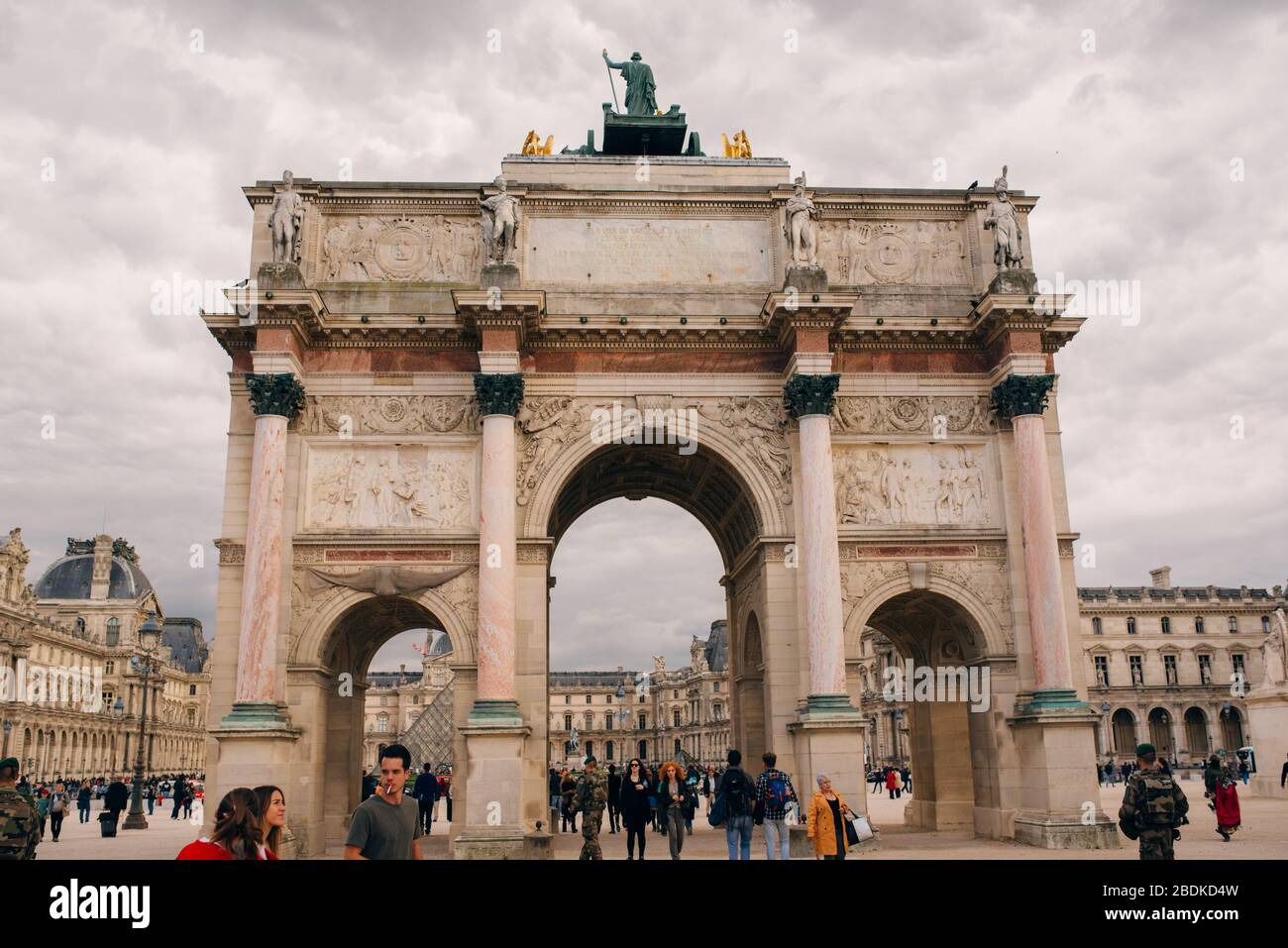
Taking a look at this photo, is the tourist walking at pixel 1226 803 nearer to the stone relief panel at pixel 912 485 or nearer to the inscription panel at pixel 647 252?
the stone relief panel at pixel 912 485

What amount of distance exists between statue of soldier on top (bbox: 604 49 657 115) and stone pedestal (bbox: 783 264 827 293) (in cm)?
774

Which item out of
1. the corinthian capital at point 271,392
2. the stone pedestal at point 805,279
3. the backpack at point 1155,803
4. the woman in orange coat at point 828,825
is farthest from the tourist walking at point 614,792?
the backpack at point 1155,803

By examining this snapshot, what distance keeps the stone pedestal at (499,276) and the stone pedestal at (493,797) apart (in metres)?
9.48

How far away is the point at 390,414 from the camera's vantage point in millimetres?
24672

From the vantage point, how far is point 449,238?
25.8 metres

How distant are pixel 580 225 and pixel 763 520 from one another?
841 cm

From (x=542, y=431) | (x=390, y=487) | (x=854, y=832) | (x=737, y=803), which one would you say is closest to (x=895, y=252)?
(x=542, y=431)

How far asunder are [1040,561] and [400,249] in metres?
16.4

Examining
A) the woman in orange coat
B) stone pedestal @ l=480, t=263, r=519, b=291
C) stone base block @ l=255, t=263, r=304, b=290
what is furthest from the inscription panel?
the woman in orange coat

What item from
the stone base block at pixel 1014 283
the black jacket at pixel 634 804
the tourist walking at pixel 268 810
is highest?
the stone base block at pixel 1014 283

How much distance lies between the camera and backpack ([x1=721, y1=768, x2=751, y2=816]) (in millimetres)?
15938

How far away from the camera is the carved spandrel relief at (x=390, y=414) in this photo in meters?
24.5
